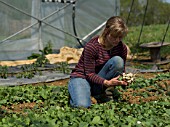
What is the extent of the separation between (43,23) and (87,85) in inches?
236

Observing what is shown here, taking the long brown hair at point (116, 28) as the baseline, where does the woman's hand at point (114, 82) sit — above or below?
below

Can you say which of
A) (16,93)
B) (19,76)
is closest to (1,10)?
(19,76)

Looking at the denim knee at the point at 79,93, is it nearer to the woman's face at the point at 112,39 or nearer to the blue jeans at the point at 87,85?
the blue jeans at the point at 87,85

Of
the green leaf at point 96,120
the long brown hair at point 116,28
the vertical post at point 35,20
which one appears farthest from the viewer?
the vertical post at point 35,20

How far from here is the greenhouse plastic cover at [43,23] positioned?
10.0 metres

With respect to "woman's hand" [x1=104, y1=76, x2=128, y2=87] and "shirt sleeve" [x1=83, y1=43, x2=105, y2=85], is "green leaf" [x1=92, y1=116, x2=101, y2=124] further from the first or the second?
"shirt sleeve" [x1=83, y1=43, x2=105, y2=85]

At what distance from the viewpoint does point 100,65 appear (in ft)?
16.1

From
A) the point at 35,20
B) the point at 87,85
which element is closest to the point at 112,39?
the point at 87,85

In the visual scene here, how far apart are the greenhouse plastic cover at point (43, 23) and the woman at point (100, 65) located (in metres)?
5.44

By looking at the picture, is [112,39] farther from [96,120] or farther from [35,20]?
[35,20]

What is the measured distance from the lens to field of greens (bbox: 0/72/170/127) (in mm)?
3328

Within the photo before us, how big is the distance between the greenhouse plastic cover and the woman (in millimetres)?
5439

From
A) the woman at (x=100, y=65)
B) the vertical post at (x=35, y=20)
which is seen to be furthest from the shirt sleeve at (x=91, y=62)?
the vertical post at (x=35, y=20)

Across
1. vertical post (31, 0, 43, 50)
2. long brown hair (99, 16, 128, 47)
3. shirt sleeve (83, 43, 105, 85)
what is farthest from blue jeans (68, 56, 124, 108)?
vertical post (31, 0, 43, 50)
